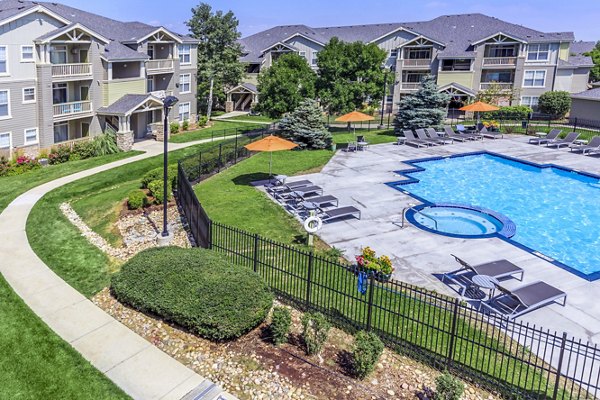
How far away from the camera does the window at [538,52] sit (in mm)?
52156

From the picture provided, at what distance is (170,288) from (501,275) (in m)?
9.04

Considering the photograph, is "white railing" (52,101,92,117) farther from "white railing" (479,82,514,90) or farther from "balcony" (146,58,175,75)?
"white railing" (479,82,514,90)

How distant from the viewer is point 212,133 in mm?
41781

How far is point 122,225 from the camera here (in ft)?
63.6

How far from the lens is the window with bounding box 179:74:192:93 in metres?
48.0

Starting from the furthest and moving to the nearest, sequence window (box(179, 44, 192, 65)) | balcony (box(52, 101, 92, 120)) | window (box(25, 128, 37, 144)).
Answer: window (box(179, 44, 192, 65)) → balcony (box(52, 101, 92, 120)) → window (box(25, 128, 37, 144))

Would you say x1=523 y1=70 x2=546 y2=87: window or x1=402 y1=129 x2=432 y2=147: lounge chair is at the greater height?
x1=523 y1=70 x2=546 y2=87: window

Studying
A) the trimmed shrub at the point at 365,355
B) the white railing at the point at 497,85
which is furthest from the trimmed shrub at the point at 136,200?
the white railing at the point at 497,85

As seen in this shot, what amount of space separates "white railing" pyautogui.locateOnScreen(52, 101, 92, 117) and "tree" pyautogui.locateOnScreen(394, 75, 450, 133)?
76.8 feet

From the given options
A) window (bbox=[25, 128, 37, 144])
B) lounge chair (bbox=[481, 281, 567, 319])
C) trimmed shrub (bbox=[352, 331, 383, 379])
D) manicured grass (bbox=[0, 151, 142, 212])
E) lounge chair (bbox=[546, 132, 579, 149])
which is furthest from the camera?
lounge chair (bbox=[546, 132, 579, 149])

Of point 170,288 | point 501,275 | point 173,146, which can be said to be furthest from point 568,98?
point 170,288

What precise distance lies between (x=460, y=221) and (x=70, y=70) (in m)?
27.9

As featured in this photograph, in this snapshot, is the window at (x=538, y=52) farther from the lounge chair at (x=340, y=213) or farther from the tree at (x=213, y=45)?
the lounge chair at (x=340, y=213)

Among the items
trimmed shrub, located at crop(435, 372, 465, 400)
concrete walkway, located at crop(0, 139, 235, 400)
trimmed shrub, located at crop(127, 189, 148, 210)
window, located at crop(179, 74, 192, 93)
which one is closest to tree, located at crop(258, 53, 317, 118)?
window, located at crop(179, 74, 192, 93)
